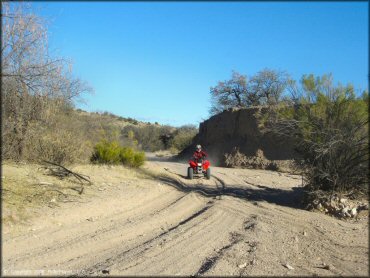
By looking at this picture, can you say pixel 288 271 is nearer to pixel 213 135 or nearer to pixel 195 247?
pixel 195 247

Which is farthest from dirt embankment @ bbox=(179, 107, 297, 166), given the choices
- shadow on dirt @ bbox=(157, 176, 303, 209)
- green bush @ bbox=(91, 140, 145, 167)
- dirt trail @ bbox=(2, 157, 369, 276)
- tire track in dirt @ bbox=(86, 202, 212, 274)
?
tire track in dirt @ bbox=(86, 202, 212, 274)

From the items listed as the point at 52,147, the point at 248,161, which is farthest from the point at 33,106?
the point at 248,161

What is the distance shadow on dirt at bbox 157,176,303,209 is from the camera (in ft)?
45.6

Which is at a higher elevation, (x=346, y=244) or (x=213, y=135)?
(x=213, y=135)

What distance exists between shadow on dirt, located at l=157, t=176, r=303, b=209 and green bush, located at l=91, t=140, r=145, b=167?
260 centimetres

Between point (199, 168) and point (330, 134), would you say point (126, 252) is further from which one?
point (199, 168)

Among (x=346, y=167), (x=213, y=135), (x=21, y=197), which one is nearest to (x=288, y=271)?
(x=346, y=167)

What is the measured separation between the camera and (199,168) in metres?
21.0

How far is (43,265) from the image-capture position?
669 cm

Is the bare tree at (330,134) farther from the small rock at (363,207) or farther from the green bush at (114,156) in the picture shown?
the green bush at (114,156)

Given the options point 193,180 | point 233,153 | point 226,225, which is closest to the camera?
point 226,225

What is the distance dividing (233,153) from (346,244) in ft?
73.3

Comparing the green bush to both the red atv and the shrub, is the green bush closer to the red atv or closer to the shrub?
the shrub

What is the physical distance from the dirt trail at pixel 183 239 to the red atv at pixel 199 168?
653 cm
